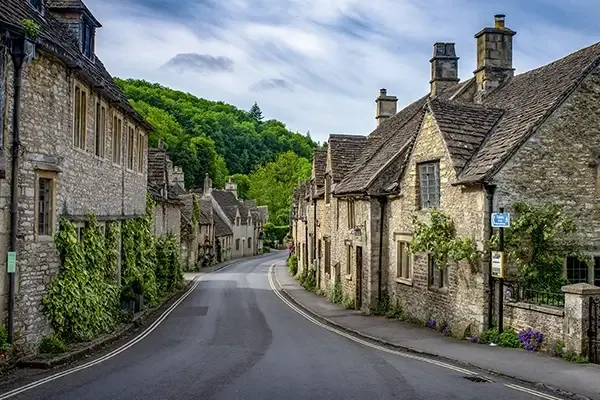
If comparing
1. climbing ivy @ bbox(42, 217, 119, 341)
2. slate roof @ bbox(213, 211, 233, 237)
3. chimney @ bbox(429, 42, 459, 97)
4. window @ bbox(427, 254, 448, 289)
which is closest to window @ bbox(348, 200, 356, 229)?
window @ bbox(427, 254, 448, 289)

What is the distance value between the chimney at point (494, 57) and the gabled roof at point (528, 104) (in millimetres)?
2209

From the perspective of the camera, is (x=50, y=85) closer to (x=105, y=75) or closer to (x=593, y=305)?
(x=105, y=75)

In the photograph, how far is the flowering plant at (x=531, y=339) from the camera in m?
15.3

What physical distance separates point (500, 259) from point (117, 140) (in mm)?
14186

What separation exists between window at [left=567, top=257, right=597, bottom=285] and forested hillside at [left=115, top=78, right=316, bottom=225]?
80.8 m

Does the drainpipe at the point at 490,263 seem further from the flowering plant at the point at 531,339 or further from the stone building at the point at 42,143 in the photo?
the stone building at the point at 42,143

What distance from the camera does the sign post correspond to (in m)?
16.2

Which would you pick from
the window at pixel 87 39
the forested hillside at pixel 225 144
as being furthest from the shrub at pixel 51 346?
the forested hillside at pixel 225 144

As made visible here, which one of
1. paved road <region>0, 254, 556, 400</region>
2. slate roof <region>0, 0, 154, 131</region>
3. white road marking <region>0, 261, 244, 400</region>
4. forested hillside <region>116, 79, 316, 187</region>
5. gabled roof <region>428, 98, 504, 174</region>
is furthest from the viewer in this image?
forested hillside <region>116, 79, 316, 187</region>

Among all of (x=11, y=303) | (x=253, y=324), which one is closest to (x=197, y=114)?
(x=253, y=324)

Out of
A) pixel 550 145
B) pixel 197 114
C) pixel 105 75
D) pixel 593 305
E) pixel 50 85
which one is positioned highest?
pixel 197 114

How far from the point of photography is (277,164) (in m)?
117

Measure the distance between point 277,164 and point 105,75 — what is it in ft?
306

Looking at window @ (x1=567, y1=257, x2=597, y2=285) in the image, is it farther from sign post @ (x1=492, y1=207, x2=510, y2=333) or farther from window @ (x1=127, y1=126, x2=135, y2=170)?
window @ (x1=127, y1=126, x2=135, y2=170)
